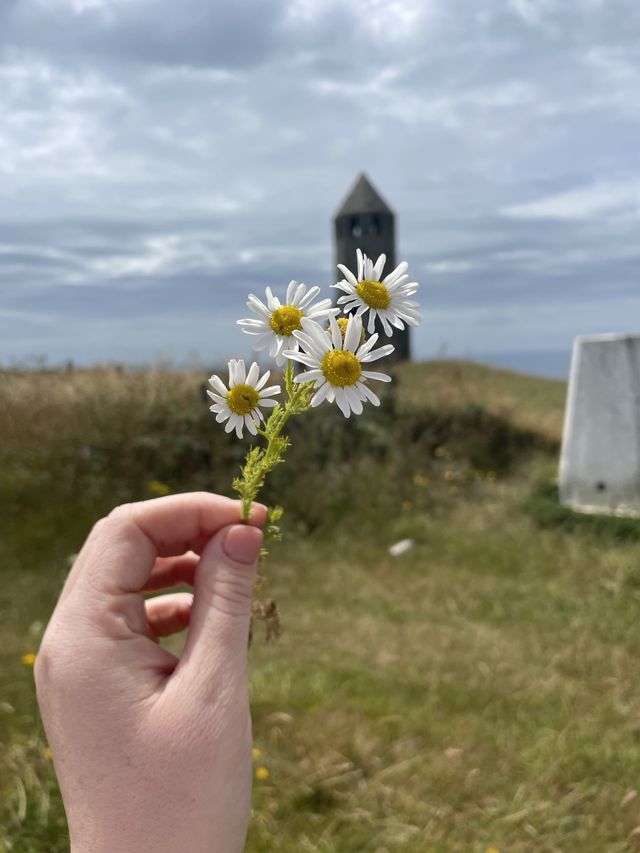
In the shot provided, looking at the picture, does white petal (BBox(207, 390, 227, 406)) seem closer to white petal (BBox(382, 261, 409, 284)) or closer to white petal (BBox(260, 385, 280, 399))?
white petal (BBox(260, 385, 280, 399))

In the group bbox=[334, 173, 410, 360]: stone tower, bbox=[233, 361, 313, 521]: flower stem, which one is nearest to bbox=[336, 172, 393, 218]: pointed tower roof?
bbox=[334, 173, 410, 360]: stone tower

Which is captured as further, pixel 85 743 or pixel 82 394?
pixel 82 394

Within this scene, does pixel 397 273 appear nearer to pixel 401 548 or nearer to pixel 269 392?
pixel 269 392

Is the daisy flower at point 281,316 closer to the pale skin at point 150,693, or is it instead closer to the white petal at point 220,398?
the white petal at point 220,398

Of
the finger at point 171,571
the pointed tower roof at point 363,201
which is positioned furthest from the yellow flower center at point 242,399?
the pointed tower roof at point 363,201

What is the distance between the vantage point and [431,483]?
8.32 meters

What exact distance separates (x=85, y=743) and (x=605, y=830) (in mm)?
2320

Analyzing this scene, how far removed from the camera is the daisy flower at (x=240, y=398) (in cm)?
124

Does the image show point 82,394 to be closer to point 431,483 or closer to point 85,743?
point 431,483

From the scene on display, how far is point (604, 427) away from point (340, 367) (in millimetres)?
6649

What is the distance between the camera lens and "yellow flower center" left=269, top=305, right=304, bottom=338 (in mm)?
1209

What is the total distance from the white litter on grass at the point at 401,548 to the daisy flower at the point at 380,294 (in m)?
5.32

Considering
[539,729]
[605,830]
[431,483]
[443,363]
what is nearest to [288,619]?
[539,729]

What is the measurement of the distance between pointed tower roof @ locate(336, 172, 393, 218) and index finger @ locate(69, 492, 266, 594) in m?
19.7
